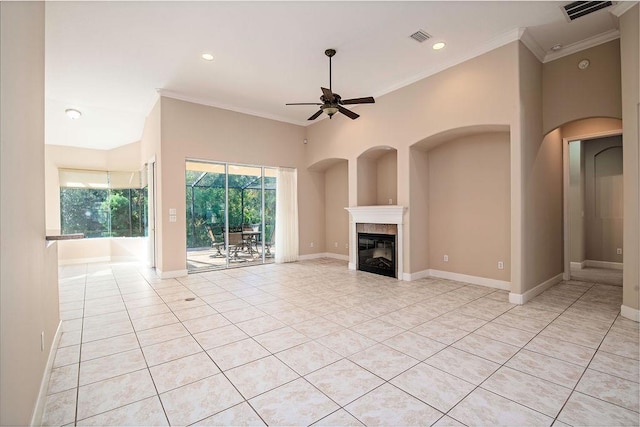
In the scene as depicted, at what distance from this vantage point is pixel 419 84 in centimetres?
535

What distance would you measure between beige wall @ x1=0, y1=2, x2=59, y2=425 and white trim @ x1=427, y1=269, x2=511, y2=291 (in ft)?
18.8

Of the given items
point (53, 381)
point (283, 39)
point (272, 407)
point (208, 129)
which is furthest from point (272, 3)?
point (53, 381)

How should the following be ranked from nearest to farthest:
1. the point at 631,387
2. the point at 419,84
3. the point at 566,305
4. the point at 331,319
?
the point at 631,387 < the point at 331,319 < the point at 566,305 < the point at 419,84

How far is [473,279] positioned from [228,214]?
5327 millimetres

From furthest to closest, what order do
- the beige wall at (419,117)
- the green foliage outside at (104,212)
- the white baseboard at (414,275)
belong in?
1. the green foliage outside at (104,212)
2. the white baseboard at (414,275)
3. the beige wall at (419,117)

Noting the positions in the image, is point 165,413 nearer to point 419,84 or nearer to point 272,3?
point 272,3

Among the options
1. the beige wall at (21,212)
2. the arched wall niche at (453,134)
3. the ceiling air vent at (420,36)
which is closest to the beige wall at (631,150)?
the arched wall niche at (453,134)

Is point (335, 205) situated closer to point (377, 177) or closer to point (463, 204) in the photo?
point (377, 177)

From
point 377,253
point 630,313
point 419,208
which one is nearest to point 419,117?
point 419,208

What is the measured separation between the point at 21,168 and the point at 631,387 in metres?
4.41

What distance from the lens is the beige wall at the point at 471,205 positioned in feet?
16.5

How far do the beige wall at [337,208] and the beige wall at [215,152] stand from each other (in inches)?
10.3

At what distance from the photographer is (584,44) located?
14.1 feet

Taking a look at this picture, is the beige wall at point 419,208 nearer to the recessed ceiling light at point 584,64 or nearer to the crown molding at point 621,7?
the recessed ceiling light at point 584,64
